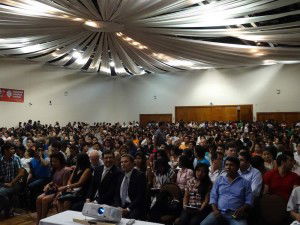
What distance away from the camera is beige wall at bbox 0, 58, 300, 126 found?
1762 centimetres

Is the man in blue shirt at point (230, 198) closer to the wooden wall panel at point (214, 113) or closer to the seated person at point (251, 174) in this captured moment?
the seated person at point (251, 174)

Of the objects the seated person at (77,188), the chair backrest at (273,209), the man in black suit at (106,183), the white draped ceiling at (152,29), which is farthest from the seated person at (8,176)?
the white draped ceiling at (152,29)

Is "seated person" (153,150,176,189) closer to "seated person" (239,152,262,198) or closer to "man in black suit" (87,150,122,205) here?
"man in black suit" (87,150,122,205)

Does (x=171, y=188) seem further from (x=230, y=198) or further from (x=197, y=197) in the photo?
(x=230, y=198)

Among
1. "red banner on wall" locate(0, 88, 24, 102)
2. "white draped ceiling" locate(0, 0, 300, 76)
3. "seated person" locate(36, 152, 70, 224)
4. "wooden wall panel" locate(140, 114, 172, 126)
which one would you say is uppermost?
"white draped ceiling" locate(0, 0, 300, 76)

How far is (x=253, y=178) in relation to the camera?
159 inches

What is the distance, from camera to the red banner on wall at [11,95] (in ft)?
54.6

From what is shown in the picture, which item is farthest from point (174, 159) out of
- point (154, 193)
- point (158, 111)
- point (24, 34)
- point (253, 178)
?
point (158, 111)

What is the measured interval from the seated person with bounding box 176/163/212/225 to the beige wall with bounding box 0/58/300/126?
595 inches

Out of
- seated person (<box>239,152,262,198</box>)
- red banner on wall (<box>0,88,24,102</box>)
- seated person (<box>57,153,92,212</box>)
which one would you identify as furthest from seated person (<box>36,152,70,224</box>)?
red banner on wall (<box>0,88,24,102</box>)

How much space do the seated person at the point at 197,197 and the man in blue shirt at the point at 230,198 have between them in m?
0.20

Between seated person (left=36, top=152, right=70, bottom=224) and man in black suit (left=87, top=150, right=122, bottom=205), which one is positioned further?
seated person (left=36, top=152, right=70, bottom=224)

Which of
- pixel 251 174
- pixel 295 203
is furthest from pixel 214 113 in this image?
pixel 295 203

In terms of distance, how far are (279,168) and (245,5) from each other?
589cm
